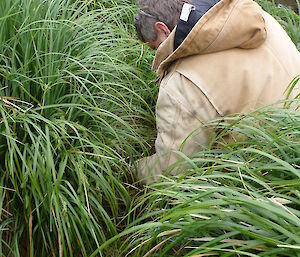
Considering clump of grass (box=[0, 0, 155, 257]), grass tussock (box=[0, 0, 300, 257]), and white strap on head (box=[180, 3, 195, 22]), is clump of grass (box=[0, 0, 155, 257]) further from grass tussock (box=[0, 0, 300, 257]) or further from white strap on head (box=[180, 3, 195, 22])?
white strap on head (box=[180, 3, 195, 22])

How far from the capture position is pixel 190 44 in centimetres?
233

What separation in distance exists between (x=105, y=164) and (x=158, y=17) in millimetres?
704

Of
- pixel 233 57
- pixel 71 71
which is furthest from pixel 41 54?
pixel 233 57

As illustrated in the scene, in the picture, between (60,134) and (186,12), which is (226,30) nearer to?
(186,12)

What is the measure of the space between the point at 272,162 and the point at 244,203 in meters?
0.34

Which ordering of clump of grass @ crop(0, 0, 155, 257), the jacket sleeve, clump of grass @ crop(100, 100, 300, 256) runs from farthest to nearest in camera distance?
the jacket sleeve → clump of grass @ crop(0, 0, 155, 257) → clump of grass @ crop(100, 100, 300, 256)

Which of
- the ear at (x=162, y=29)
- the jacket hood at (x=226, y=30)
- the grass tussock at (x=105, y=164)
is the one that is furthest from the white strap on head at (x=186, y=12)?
the grass tussock at (x=105, y=164)

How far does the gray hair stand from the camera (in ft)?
8.30

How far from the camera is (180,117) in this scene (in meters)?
2.37

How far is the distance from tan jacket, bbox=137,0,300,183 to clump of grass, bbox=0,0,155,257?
0.28 meters

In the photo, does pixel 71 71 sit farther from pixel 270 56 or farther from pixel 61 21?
pixel 270 56

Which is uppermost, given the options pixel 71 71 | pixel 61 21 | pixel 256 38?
pixel 256 38

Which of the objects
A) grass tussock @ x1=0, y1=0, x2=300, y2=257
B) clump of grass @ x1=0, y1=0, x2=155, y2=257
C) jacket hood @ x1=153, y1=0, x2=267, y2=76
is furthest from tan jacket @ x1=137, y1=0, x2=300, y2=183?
clump of grass @ x1=0, y1=0, x2=155, y2=257

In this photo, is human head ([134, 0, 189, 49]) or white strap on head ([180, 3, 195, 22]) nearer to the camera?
white strap on head ([180, 3, 195, 22])
